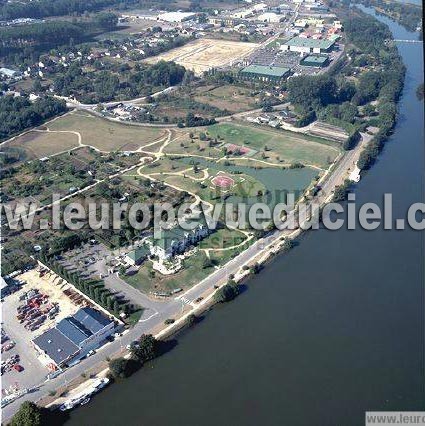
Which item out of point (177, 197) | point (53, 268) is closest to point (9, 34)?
point (177, 197)

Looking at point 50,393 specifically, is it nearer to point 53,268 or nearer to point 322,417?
point 53,268

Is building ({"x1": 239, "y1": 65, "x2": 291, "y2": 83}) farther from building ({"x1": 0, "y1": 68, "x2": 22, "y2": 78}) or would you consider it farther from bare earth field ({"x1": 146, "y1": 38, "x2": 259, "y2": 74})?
building ({"x1": 0, "y1": 68, "x2": 22, "y2": 78})

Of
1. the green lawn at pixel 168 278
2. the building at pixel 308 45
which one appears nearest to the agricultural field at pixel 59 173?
the green lawn at pixel 168 278

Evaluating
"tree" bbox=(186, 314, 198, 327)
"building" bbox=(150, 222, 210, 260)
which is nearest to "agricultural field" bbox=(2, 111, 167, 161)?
"building" bbox=(150, 222, 210, 260)

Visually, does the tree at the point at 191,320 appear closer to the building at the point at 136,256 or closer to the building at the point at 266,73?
the building at the point at 136,256

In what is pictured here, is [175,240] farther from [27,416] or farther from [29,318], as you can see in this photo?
[27,416]
